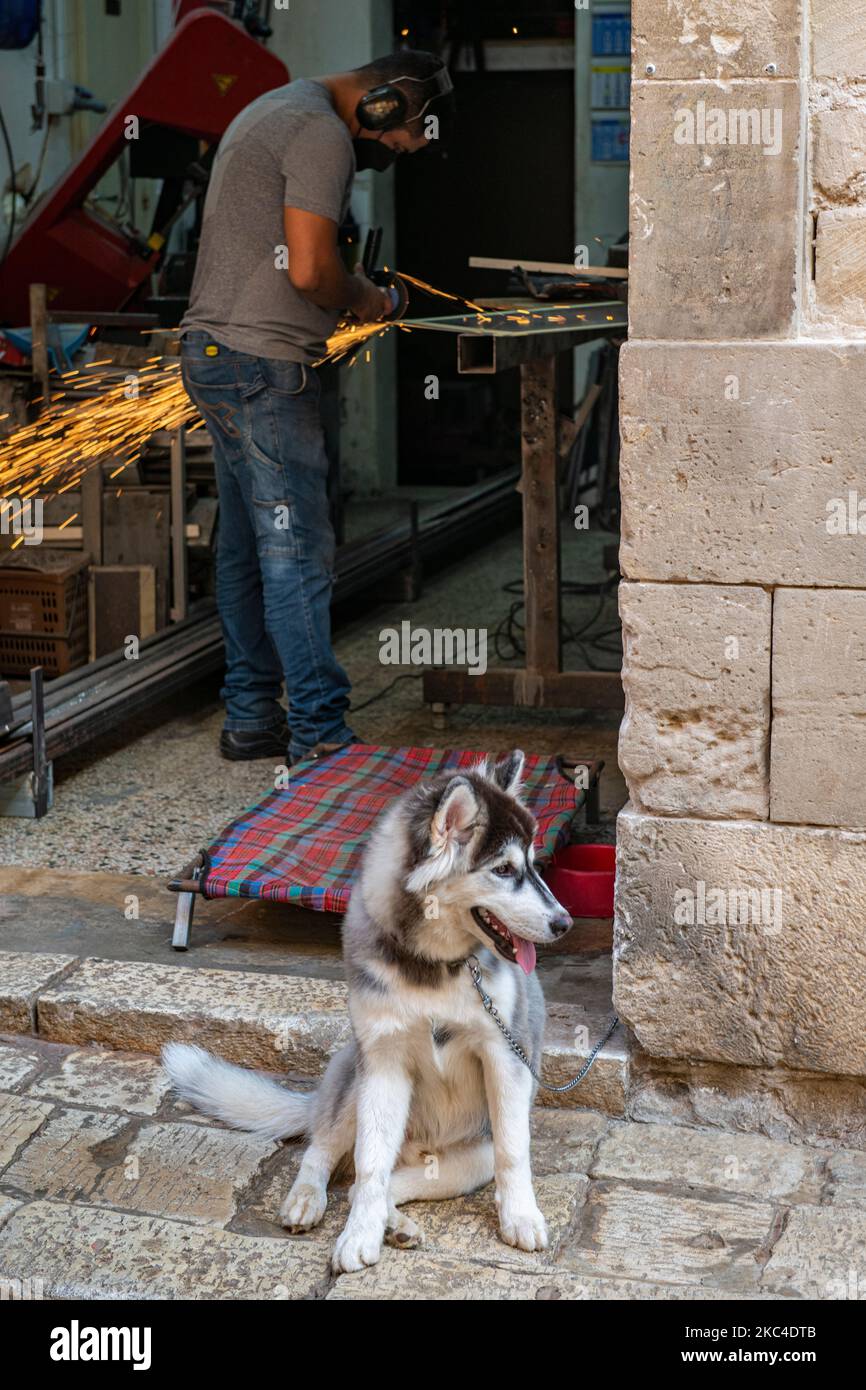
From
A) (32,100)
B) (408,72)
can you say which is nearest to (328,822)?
(408,72)

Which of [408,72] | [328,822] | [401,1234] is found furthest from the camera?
[408,72]

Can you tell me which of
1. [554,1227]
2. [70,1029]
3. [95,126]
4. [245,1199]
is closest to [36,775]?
[70,1029]

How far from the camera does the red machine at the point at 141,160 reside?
7.93 m

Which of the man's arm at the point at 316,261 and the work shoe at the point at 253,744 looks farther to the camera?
the work shoe at the point at 253,744

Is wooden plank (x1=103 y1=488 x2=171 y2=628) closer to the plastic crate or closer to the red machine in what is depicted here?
the plastic crate

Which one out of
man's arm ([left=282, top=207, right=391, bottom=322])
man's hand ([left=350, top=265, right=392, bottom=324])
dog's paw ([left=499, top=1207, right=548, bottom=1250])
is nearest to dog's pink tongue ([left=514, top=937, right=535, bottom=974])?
dog's paw ([left=499, top=1207, right=548, bottom=1250])

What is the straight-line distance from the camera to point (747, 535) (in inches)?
141

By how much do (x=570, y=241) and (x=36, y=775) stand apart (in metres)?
7.65

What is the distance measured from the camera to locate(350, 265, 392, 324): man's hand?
227 inches

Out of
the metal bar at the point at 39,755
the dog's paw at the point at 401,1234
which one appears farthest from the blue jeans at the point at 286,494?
the dog's paw at the point at 401,1234

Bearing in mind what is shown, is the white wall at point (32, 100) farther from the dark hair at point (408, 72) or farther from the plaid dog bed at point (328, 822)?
the plaid dog bed at point (328, 822)

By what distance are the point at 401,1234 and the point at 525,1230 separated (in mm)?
252

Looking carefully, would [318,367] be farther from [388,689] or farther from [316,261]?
[316,261]

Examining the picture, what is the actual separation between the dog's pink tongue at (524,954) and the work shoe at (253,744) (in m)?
3.09
